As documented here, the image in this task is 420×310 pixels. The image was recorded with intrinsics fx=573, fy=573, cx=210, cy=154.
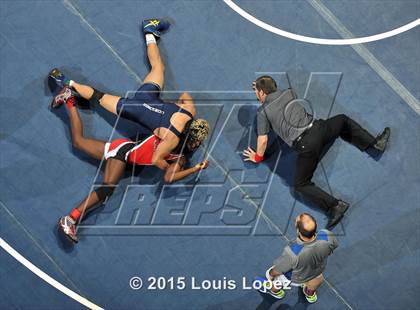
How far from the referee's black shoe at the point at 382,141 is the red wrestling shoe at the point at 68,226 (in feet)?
15.8

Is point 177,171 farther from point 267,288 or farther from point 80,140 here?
point 267,288

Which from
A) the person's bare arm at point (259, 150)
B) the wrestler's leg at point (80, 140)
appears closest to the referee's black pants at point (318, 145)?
the person's bare arm at point (259, 150)

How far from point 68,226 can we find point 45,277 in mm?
886

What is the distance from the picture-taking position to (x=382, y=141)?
8.85m

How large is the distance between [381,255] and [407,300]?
76cm

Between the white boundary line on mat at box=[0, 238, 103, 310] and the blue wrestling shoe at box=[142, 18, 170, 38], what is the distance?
401cm

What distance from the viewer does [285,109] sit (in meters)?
8.46

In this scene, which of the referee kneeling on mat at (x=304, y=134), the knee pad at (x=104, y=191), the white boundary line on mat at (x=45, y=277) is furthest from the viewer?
the knee pad at (x=104, y=191)

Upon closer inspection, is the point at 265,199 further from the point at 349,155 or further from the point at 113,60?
the point at 113,60

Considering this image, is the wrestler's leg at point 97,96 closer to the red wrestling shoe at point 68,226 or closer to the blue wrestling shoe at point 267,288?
the red wrestling shoe at point 68,226

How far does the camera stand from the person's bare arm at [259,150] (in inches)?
343

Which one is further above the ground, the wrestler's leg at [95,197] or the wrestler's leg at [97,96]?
the wrestler's leg at [97,96]

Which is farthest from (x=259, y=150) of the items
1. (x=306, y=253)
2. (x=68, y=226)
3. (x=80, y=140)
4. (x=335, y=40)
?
(x=68, y=226)

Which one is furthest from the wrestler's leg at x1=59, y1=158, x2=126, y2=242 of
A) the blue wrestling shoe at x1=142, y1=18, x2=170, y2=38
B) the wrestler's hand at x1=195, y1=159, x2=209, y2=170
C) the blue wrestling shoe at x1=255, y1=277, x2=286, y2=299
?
the blue wrestling shoe at x1=255, y1=277, x2=286, y2=299
